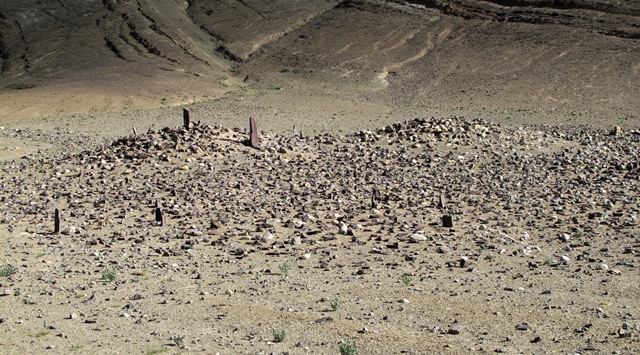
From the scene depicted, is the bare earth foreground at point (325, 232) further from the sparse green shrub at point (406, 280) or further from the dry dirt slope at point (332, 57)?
the dry dirt slope at point (332, 57)

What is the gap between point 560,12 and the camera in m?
56.1

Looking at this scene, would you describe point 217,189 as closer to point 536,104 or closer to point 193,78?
point 536,104

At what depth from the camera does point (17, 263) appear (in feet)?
39.3

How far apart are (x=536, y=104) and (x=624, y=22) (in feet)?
51.6

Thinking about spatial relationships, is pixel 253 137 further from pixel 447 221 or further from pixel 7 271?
pixel 7 271

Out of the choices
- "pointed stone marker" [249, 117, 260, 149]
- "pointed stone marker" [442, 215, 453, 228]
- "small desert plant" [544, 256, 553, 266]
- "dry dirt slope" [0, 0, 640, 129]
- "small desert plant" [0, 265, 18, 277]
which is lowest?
"small desert plant" [0, 265, 18, 277]

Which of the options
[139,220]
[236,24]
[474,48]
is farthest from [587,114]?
[236,24]

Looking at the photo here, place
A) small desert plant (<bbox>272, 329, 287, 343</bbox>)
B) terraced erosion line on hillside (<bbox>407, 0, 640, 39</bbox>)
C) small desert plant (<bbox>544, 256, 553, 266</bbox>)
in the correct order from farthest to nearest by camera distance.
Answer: terraced erosion line on hillside (<bbox>407, 0, 640, 39</bbox>) → small desert plant (<bbox>544, 256, 553, 266</bbox>) → small desert plant (<bbox>272, 329, 287, 343</bbox>)

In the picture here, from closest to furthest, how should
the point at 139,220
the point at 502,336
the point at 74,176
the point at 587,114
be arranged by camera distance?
the point at 502,336 → the point at 139,220 → the point at 74,176 → the point at 587,114

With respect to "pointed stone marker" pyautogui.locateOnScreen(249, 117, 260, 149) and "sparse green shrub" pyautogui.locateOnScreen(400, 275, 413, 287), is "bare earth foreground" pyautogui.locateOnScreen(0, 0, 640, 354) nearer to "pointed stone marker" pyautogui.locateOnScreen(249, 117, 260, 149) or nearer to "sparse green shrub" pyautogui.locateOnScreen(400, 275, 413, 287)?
"sparse green shrub" pyautogui.locateOnScreen(400, 275, 413, 287)

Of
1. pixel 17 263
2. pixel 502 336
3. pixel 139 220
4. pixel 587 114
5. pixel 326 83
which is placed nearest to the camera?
pixel 502 336

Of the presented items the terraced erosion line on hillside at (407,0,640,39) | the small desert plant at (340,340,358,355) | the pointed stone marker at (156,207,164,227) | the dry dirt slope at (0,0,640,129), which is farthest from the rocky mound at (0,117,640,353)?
the terraced erosion line on hillside at (407,0,640,39)

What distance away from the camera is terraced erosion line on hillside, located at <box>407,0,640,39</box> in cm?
5166

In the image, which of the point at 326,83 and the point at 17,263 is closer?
the point at 17,263
